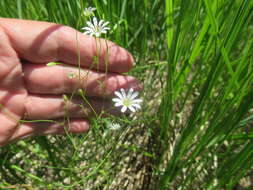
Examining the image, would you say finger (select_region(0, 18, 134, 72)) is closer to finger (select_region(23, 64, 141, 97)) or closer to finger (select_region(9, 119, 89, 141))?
finger (select_region(23, 64, 141, 97))

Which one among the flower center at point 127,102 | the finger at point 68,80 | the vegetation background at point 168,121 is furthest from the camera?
the finger at point 68,80

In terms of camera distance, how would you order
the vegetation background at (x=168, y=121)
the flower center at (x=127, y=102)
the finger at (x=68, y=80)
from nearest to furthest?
the vegetation background at (x=168, y=121), the flower center at (x=127, y=102), the finger at (x=68, y=80)

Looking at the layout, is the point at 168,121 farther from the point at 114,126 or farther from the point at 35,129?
the point at 35,129

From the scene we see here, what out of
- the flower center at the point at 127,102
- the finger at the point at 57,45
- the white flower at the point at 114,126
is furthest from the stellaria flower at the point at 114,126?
the finger at the point at 57,45

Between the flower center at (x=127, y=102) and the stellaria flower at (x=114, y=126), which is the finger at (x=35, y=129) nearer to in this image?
the stellaria flower at (x=114, y=126)

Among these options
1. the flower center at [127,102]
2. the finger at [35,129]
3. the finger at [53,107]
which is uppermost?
the flower center at [127,102]

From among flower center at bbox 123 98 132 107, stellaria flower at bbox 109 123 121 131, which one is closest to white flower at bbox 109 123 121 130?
stellaria flower at bbox 109 123 121 131

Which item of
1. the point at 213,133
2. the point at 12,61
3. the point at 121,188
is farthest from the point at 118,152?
the point at 12,61
